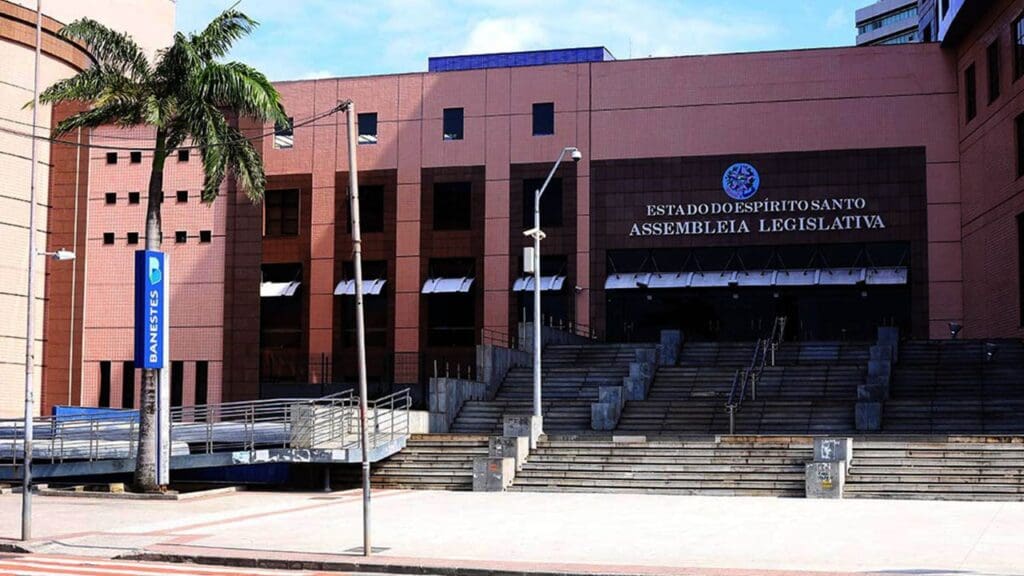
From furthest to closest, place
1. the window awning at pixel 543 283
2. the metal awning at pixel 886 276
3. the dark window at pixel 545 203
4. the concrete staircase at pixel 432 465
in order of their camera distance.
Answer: the dark window at pixel 545 203
the window awning at pixel 543 283
the metal awning at pixel 886 276
the concrete staircase at pixel 432 465

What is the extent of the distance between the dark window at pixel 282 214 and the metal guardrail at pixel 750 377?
23.2m

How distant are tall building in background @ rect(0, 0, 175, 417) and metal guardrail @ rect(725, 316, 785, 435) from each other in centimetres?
3092

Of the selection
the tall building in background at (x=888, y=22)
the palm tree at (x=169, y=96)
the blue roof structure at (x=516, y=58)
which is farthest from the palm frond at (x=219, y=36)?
the tall building in background at (x=888, y=22)

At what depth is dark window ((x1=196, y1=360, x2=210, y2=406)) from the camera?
56.7m

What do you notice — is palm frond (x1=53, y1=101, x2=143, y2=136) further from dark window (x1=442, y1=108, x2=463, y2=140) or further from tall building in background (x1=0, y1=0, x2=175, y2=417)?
dark window (x1=442, y1=108, x2=463, y2=140)

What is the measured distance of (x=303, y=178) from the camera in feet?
192

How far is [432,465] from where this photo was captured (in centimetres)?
3278

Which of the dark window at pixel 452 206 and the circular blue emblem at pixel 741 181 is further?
the dark window at pixel 452 206

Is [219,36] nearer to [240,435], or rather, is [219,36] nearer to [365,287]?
[240,435]

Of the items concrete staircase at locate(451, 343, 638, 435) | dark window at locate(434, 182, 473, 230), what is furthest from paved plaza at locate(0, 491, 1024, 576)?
dark window at locate(434, 182, 473, 230)

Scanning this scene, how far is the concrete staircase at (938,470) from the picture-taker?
27.8 metres

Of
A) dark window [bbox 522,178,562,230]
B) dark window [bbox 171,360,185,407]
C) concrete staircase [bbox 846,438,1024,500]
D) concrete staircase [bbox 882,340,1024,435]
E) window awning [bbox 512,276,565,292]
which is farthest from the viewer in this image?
dark window [bbox 171,360,185,407]

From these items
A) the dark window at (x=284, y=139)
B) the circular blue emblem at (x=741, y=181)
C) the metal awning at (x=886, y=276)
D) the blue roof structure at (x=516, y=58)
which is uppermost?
the blue roof structure at (x=516, y=58)

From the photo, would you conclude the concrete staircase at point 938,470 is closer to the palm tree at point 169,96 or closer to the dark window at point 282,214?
the palm tree at point 169,96
